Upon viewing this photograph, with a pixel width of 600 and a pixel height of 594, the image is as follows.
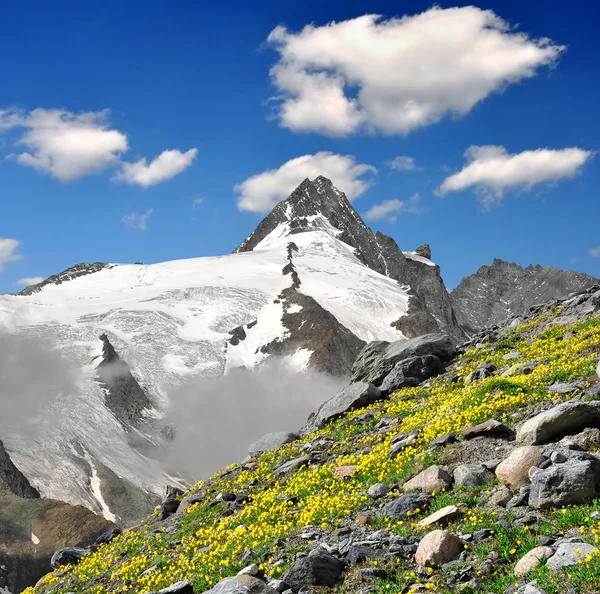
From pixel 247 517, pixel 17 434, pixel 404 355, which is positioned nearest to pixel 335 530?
pixel 247 517

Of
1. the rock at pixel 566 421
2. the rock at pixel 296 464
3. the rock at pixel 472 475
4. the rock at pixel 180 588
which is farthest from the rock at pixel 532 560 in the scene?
the rock at pixel 296 464

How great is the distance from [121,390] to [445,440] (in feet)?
317

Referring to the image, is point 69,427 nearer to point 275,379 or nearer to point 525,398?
point 275,379

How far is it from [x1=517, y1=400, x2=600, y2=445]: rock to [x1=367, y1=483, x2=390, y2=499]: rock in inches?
134

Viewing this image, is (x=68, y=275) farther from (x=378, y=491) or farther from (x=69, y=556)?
(x=378, y=491)

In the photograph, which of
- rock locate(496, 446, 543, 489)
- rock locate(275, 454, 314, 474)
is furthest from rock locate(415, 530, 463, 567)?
rock locate(275, 454, 314, 474)

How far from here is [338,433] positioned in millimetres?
21766

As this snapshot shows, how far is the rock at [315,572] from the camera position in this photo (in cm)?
1028

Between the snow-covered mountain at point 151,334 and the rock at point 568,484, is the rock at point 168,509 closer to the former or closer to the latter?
the rock at point 568,484

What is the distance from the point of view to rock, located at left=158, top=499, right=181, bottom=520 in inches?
832

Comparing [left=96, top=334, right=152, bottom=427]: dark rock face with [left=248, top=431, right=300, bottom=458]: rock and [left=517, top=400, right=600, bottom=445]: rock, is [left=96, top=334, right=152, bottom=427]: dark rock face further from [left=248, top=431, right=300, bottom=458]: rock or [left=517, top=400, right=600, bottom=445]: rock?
[left=517, top=400, right=600, bottom=445]: rock

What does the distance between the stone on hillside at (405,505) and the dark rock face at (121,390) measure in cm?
9207

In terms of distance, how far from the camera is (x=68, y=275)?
596ft

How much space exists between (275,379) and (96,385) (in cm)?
4052
